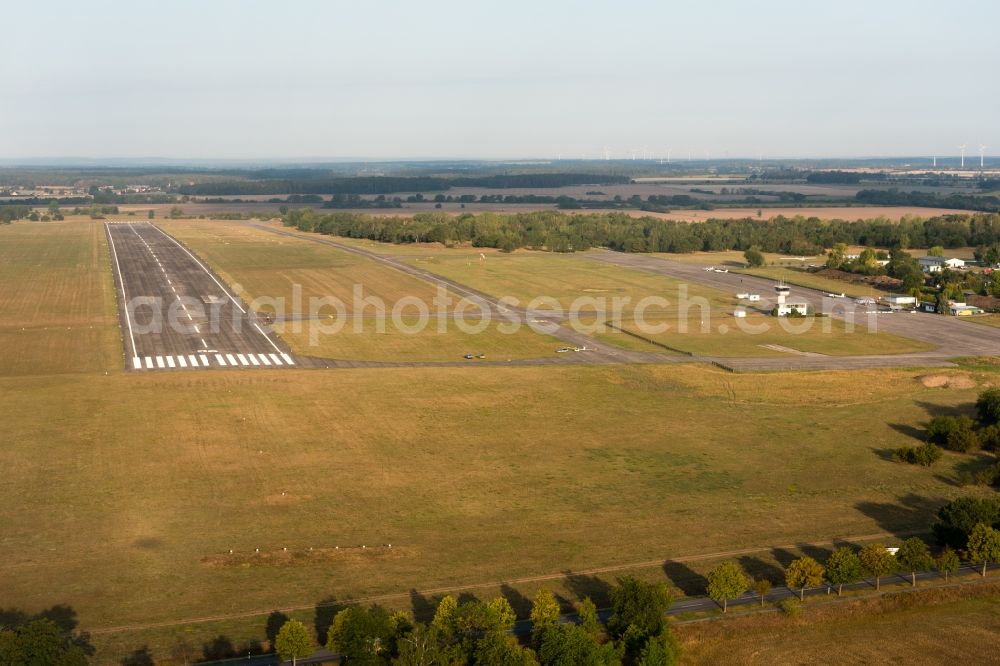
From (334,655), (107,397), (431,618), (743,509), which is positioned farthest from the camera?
(107,397)

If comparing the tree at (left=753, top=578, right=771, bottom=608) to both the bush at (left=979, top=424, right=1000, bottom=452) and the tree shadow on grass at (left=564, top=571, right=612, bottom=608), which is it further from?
the bush at (left=979, top=424, right=1000, bottom=452)

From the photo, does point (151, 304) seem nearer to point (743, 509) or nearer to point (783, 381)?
point (783, 381)

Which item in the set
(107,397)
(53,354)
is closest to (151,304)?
(53,354)

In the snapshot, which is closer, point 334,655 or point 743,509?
point 334,655

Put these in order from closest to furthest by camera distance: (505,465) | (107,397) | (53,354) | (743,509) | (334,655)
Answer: (334,655), (743,509), (505,465), (107,397), (53,354)

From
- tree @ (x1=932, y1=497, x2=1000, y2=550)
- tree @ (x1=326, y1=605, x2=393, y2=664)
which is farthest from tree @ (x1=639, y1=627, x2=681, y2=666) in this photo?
tree @ (x1=932, y1=497, x2=1000, y2=550)

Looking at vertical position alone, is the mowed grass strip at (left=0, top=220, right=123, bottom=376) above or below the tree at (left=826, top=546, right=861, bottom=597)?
above

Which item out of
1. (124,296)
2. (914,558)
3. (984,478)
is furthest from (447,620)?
(124,296)
